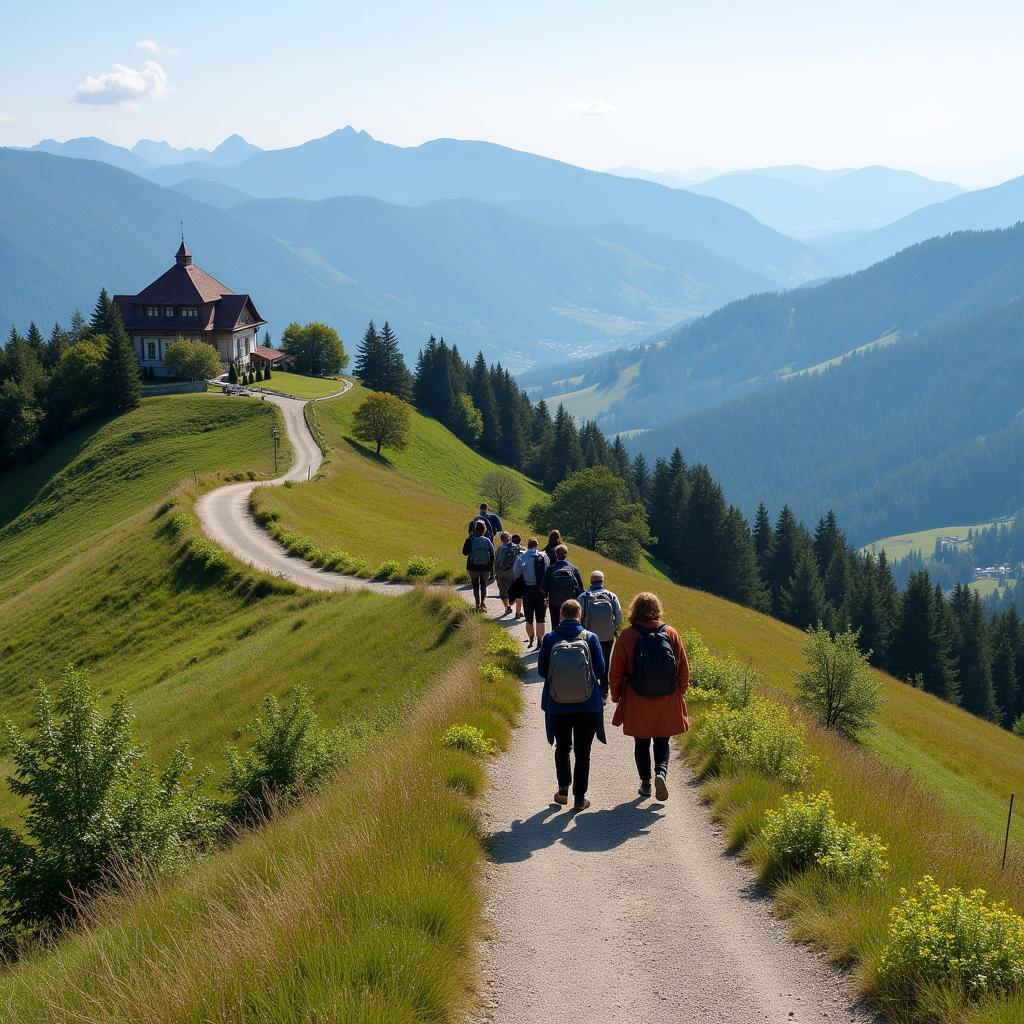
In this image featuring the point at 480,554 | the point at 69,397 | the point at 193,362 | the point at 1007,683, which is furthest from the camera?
the point at 193,362

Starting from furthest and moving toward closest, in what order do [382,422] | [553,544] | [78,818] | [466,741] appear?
[382,422]
[553,544]
[78,818]
[466,741]

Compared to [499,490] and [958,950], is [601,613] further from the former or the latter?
[499,490]

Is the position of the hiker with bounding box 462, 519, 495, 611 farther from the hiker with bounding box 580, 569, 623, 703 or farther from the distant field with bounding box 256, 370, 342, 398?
the distant field with bounding box 256, 370, 342, 398

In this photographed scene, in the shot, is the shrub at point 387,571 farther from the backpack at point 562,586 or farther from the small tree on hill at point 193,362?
the small tree on hill at point 193,362

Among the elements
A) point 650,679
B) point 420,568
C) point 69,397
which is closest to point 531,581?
point 650,679

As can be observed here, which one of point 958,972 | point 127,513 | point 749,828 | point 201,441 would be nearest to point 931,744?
point 749,828

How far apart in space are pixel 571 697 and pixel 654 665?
1.10 meters

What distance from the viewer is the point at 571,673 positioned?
1130 cm

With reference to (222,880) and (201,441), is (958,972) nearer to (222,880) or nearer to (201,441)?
(222,880)

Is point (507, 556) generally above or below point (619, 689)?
below

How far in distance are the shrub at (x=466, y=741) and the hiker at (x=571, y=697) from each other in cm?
151

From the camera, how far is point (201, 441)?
78125 mm

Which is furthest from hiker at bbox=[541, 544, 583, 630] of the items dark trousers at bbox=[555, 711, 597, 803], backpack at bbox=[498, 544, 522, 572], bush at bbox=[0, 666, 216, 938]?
bush at bbox=[0, 666, 216, 938]

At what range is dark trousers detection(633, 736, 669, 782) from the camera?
1198 cm
